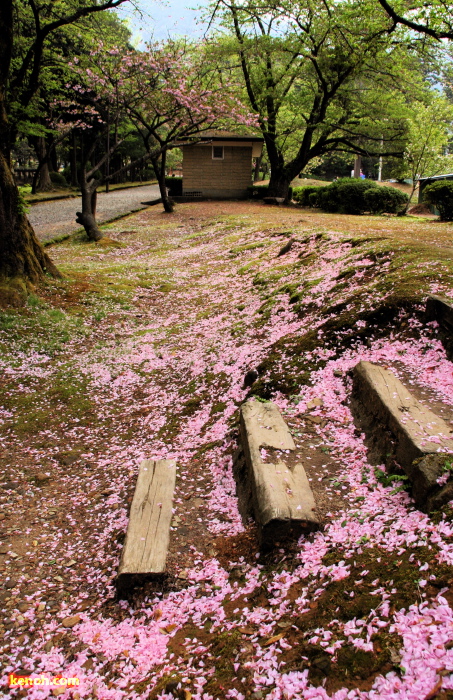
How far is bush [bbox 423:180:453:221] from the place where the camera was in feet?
45.7

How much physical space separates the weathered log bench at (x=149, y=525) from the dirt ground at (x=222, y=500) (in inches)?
5.3

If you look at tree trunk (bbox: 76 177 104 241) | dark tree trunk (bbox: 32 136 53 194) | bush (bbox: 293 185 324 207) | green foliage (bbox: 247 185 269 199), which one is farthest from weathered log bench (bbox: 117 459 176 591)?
dark tree trunk (bbox: 32 136 53 194)

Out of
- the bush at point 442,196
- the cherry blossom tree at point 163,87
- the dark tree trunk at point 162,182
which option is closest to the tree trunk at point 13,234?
the cherry blossom tree at point 163,87

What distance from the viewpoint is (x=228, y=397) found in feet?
18.0

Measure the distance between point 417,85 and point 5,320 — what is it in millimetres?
23632

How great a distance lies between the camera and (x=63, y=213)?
2542 centimetres

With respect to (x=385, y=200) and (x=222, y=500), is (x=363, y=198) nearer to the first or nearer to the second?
(x=385, y=200)

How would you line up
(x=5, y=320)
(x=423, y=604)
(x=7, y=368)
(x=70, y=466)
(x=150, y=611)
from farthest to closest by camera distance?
1. (x=5, y=320)
2. (x=7, y=368)
3. (x=70, y=466)
4. (x=150, y=611)
5. (x=423, y=604)

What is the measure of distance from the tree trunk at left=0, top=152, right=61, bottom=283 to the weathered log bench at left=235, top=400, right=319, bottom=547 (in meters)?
5.93

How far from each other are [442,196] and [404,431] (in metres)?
13.7

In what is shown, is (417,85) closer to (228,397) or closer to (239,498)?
(228,397)

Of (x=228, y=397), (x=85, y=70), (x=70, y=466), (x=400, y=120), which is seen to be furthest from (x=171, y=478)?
(x=400, y=120)

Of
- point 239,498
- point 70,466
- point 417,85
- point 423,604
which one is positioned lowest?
point 70,466

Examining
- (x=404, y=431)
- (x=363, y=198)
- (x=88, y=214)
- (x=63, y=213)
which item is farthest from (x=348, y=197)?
(x=404, y=431)
